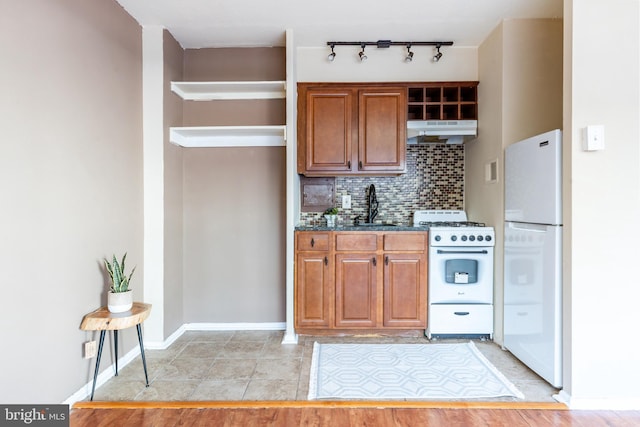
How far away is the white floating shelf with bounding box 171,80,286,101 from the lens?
308 cm

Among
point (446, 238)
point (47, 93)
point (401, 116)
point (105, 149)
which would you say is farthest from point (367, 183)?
→ point (47, 93)

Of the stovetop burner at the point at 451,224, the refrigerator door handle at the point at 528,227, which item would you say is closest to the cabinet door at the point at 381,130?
the stovetop burner at the point at 451,224

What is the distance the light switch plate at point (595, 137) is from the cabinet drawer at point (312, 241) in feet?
6.20

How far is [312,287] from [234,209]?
41.1 inches

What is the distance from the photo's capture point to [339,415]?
194 centimetres

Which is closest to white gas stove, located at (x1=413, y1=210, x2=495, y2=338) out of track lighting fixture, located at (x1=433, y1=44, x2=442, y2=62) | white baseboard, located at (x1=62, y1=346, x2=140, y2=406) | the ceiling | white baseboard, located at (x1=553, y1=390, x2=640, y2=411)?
white baseboard, located at (x1=553, y1=390, x2=640, y2=411)

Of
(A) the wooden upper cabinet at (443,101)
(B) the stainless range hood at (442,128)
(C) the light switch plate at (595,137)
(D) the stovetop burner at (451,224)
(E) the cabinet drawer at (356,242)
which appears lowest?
(E) the cabinet drawer at (356,242)

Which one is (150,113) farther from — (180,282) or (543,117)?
(543,117)

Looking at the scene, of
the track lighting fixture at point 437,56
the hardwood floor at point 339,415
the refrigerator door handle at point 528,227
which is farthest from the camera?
the track lighting fixture at point 437,56

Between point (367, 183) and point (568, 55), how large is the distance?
1948 millimetres

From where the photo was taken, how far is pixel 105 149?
7.88 feet

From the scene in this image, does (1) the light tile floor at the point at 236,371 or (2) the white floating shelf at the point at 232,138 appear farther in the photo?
(2) the white floating shelf at the point at 232,138

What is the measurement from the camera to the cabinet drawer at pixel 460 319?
2979mm

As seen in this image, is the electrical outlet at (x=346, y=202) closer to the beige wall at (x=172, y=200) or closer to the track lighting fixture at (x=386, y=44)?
the track lighting fixture at (x=386, y=44)
